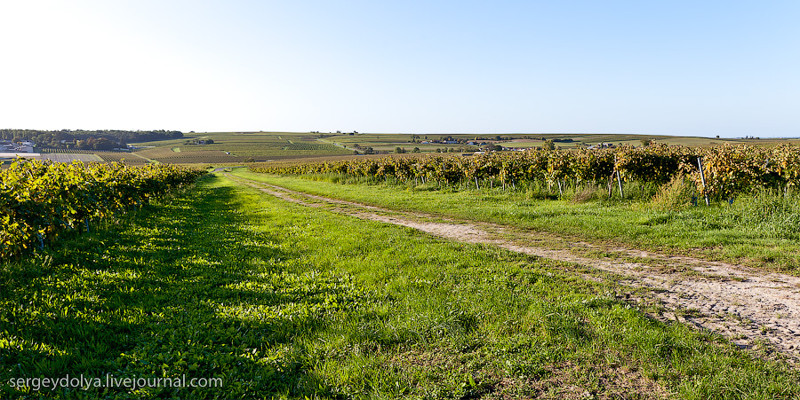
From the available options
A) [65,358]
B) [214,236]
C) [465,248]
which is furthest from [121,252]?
[465,248]

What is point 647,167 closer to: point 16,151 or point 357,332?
point 357,332

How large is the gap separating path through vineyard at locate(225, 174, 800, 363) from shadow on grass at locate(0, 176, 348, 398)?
185 inches

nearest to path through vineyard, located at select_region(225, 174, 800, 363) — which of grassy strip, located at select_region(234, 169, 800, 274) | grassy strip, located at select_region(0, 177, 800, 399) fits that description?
grassy strip, located at select_region(0, 177, 800, 399)

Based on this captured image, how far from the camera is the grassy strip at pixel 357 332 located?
3.48m

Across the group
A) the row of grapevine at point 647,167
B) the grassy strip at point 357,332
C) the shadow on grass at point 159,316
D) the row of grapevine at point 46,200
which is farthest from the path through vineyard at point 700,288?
the row of grapevine at point 46,200

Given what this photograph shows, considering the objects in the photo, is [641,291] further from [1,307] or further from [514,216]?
[1,307]

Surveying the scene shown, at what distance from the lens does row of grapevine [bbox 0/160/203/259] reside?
275 inches

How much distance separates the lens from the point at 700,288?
5.69 meters

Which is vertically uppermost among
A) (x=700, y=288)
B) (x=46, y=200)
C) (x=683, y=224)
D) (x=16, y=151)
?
(x=16, y=151)

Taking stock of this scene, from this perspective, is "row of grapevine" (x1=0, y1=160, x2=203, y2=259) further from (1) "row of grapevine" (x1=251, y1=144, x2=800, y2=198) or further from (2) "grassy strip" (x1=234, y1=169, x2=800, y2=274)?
(1) "row of grapevine" (x1=251, y1=144, x2=800, y2=198)

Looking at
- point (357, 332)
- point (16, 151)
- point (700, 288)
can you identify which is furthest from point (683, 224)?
point (16, 151)

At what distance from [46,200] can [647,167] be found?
20.4 meters

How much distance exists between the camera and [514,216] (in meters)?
12.6

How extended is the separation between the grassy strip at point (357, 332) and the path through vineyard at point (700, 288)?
1.75ft
